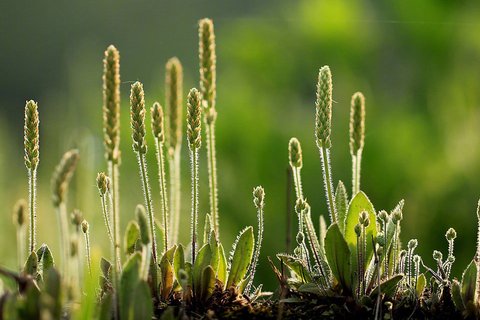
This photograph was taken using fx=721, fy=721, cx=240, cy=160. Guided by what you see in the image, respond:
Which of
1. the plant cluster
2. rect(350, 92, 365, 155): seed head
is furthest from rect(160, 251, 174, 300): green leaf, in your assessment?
rect(350, 92, 365, 155): seed head

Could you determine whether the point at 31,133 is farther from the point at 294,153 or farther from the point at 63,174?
the point at 294,153

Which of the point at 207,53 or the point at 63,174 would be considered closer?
the point at 63,174

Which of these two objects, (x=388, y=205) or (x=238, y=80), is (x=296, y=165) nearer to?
(x=388, y=205)

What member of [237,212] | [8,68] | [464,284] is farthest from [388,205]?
[8,68]

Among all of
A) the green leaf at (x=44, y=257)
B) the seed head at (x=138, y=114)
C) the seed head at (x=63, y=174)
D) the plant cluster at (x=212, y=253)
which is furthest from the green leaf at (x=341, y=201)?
the seed head at (x=63, y=174)

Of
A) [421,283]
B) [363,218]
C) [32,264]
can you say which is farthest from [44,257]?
[421,283]

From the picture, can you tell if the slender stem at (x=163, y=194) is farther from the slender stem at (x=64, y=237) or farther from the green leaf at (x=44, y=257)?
the slender stem at (x=64, y=237)
